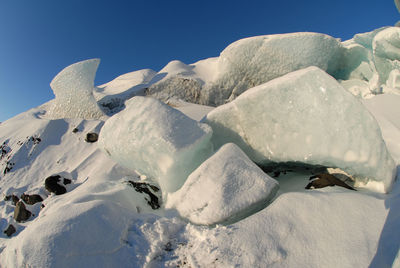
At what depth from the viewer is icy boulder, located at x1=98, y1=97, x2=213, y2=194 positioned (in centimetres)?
193

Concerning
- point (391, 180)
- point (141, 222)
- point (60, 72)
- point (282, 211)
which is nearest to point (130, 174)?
point (141, 222)

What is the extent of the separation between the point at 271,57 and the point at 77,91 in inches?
137

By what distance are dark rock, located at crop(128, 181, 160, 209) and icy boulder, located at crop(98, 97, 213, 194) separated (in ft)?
0.47

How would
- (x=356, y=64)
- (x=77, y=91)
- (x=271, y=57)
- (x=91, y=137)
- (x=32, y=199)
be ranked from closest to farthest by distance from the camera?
(x=32, y=199)
(x=271, y=57)
(x=91, y=137)
(x=356, y=64)
(x=77, y=91)

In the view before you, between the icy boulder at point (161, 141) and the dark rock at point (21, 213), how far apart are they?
1.25m

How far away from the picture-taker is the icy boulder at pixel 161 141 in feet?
6.32

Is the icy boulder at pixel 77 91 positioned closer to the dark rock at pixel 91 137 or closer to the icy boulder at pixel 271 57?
the dark rock at pixel 91 137

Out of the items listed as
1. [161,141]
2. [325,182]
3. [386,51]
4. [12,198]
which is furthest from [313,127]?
[12,198]

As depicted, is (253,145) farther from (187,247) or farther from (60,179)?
(60,179)

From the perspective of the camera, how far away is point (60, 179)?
2.90 metres

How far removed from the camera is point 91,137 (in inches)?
154

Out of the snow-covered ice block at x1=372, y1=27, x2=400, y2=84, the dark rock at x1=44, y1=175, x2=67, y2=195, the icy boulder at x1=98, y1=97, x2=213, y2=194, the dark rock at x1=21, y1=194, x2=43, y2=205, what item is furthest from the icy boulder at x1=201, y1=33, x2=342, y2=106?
the dark rock at x1=21, y1=194, x2=43, y2=205

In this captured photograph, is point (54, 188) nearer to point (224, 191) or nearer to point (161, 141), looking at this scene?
point (161, 141)

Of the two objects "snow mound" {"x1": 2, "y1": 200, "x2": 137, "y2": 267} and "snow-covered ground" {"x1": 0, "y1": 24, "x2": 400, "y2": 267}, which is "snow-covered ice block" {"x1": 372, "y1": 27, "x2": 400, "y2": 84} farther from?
"snow mound" {"x1": 2, "y1": 200, "x2": 137, "y2": 267}
